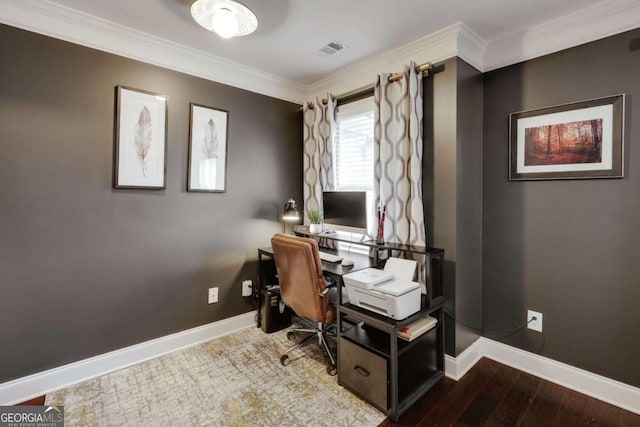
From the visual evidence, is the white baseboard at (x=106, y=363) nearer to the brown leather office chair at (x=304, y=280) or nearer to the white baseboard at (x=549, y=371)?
the brown leather office chair at (x=304, y=280)

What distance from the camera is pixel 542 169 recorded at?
2.03 m

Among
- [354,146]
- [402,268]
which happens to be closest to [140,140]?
[354,146]

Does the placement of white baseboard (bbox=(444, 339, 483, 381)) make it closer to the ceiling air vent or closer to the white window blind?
the white window blind

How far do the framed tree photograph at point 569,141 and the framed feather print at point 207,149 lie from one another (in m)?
2.31

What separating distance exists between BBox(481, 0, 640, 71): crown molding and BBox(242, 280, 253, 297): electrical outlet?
2.72 metres

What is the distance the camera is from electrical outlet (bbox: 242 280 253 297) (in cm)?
278

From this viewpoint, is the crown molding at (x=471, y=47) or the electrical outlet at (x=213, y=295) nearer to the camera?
the crown molding at (x=471, y=47)

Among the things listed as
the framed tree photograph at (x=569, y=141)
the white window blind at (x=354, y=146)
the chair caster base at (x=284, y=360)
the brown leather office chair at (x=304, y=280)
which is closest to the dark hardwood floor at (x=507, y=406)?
the brown leather office chair at (x=304, y=280)

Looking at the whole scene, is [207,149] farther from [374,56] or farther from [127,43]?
[374,56]

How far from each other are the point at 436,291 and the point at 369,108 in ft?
5.34

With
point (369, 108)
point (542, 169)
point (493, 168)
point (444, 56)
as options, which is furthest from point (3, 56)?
point (542, 169)

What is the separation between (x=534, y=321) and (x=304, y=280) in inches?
65.6

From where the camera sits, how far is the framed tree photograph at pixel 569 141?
1765 mm

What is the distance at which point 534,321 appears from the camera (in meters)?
2.08
